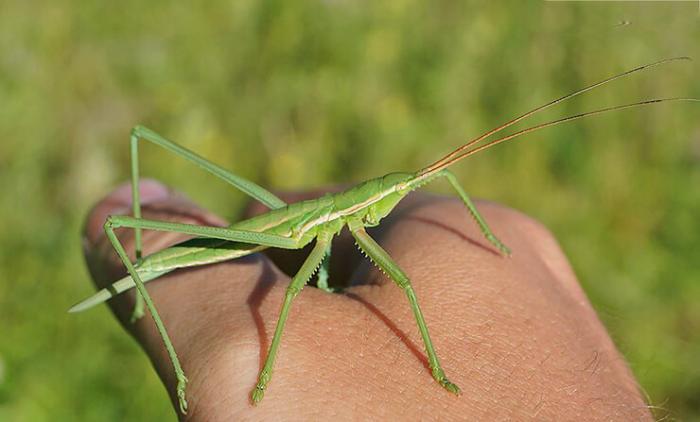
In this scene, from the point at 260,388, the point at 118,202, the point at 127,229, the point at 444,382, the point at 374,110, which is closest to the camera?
the point at 260,388

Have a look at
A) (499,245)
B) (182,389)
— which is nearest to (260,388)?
(182,389)

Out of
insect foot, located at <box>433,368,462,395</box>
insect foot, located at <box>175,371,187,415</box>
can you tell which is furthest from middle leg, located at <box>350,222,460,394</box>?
insect foot, located at <box>175,371,187,415</box>

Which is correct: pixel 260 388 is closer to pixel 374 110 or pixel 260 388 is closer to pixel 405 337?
pixel 405 337

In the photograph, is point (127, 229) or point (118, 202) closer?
point (127, 229)

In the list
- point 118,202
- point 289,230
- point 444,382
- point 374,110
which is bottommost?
point 374,110

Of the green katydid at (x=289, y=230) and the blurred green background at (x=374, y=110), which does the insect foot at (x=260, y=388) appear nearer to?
the green katydid at (x=289, y=230)

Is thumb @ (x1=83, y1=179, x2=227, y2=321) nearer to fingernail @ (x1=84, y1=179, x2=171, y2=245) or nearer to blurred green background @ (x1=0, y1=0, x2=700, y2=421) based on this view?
fingernail @ (x1=84, y1=179, x2=171, y2=245)
